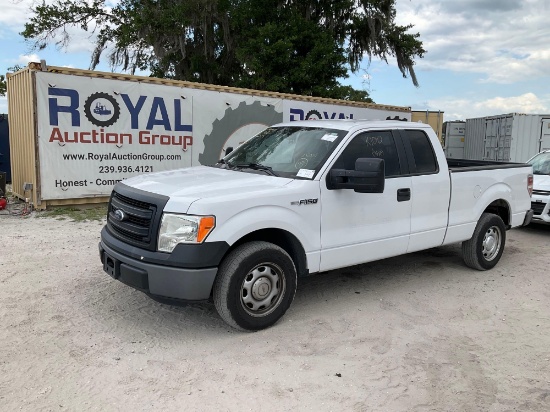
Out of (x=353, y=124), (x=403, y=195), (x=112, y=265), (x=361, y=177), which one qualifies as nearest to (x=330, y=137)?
Answer: (x=353, y=124)

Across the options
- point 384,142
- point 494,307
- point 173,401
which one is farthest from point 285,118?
point 173,401

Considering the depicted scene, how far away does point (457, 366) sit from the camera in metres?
3.69

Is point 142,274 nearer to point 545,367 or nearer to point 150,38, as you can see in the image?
point 545,367

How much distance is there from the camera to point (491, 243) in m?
6.32

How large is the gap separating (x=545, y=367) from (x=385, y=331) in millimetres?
1262

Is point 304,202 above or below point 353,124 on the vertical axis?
below

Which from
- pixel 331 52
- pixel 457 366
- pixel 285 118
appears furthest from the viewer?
pixel 331 52

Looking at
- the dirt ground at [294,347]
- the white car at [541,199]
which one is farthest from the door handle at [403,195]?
the white car at [541,199]

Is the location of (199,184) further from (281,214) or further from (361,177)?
(361,177)

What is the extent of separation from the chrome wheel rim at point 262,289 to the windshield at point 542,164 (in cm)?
739

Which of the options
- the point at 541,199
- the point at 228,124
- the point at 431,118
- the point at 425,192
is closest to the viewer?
A: the point at 425,192

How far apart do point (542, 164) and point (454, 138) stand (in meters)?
12.0

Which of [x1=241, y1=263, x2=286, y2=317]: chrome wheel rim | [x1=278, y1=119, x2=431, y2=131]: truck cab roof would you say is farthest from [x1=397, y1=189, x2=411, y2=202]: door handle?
[x1=241, y1=263, x2=286, y2=317]: chrome wheel rim

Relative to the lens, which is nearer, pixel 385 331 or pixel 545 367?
pixel 545 367
